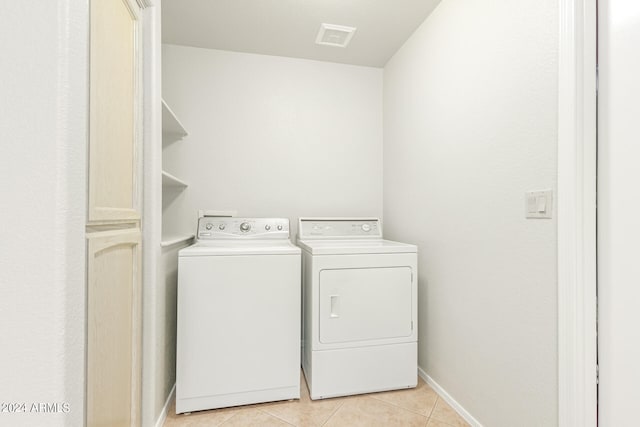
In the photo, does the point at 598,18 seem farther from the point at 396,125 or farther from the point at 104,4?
the point at 104,4

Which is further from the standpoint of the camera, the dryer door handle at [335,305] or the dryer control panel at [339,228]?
the dryer control panel at [339,228]

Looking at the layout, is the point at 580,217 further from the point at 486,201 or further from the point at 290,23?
the point at 290,23

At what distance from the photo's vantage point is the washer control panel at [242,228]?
2.17 meters

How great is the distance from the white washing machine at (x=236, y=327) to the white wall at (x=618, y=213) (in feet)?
4.32

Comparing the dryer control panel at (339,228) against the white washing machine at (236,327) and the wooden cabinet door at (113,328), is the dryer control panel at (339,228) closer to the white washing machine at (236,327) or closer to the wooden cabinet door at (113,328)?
the white washing machine at (236,327)

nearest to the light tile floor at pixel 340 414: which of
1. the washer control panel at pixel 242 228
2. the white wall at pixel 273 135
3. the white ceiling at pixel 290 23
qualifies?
the washer control panel at pixel 242 228

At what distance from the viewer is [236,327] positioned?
5.37ft

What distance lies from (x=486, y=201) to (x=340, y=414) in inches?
53.6

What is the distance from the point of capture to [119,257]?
1.11 m

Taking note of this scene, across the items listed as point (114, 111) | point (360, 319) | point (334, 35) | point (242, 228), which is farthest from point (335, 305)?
point (334, 35)

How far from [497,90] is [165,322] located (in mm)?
2065

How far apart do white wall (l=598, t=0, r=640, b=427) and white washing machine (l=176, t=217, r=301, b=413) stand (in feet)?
4.32

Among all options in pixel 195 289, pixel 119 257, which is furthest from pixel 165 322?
pixel 119 257

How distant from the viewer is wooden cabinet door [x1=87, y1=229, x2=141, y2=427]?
896 millimetres
